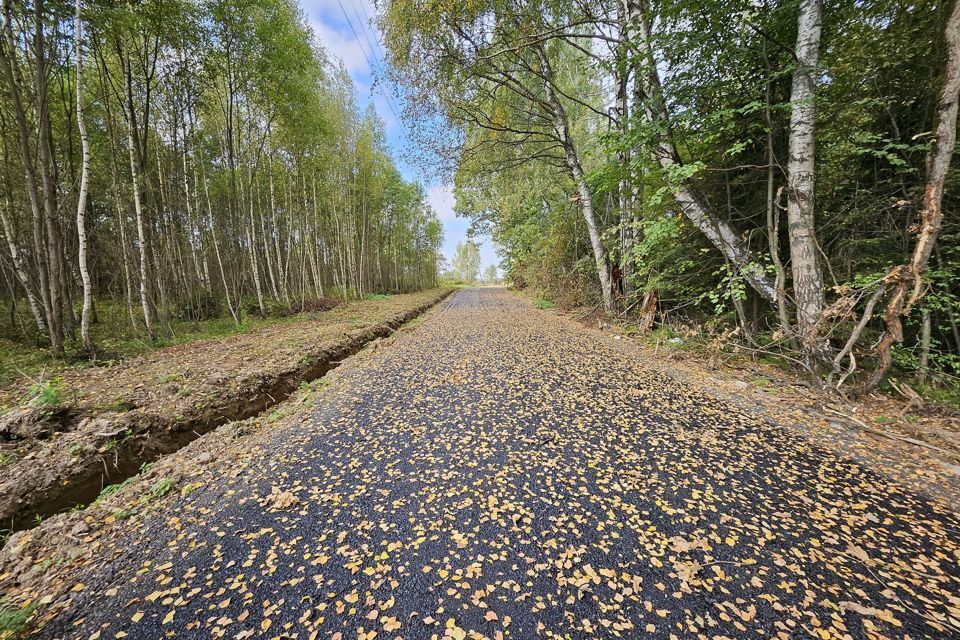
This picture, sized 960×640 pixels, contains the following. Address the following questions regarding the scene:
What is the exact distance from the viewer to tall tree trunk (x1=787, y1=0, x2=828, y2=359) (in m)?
3.80

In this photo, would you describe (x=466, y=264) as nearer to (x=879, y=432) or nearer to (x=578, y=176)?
(x=578, y=176)

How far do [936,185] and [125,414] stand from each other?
8363 mm

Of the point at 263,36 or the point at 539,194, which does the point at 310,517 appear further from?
the point at 539,194

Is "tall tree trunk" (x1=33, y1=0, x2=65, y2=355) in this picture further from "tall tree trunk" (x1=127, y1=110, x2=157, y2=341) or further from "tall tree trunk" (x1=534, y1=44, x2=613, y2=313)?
A: "tall tree trunk" (x1=534, y1=44, x2=613, y2=313)

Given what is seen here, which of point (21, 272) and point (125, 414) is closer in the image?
point (125, 414)

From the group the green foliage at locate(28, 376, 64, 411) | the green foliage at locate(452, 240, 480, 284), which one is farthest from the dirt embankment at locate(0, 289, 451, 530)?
the green foliage at locate(452, 240, 480, 284)

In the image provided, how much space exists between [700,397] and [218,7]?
1324 centimetres

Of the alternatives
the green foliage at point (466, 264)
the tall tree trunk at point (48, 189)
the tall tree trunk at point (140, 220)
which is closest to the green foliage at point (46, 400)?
the tall tree trunk at point (48, 189)

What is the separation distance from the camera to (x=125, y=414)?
3.36 m

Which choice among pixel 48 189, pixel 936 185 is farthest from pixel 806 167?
pixel 48 189

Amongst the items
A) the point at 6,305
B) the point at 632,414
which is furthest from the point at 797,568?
the point at 6,305

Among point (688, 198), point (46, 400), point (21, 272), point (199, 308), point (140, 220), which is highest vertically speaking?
point (140, 220)

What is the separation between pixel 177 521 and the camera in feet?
7.00

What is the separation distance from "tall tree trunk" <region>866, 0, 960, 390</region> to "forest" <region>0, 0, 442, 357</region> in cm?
1107
